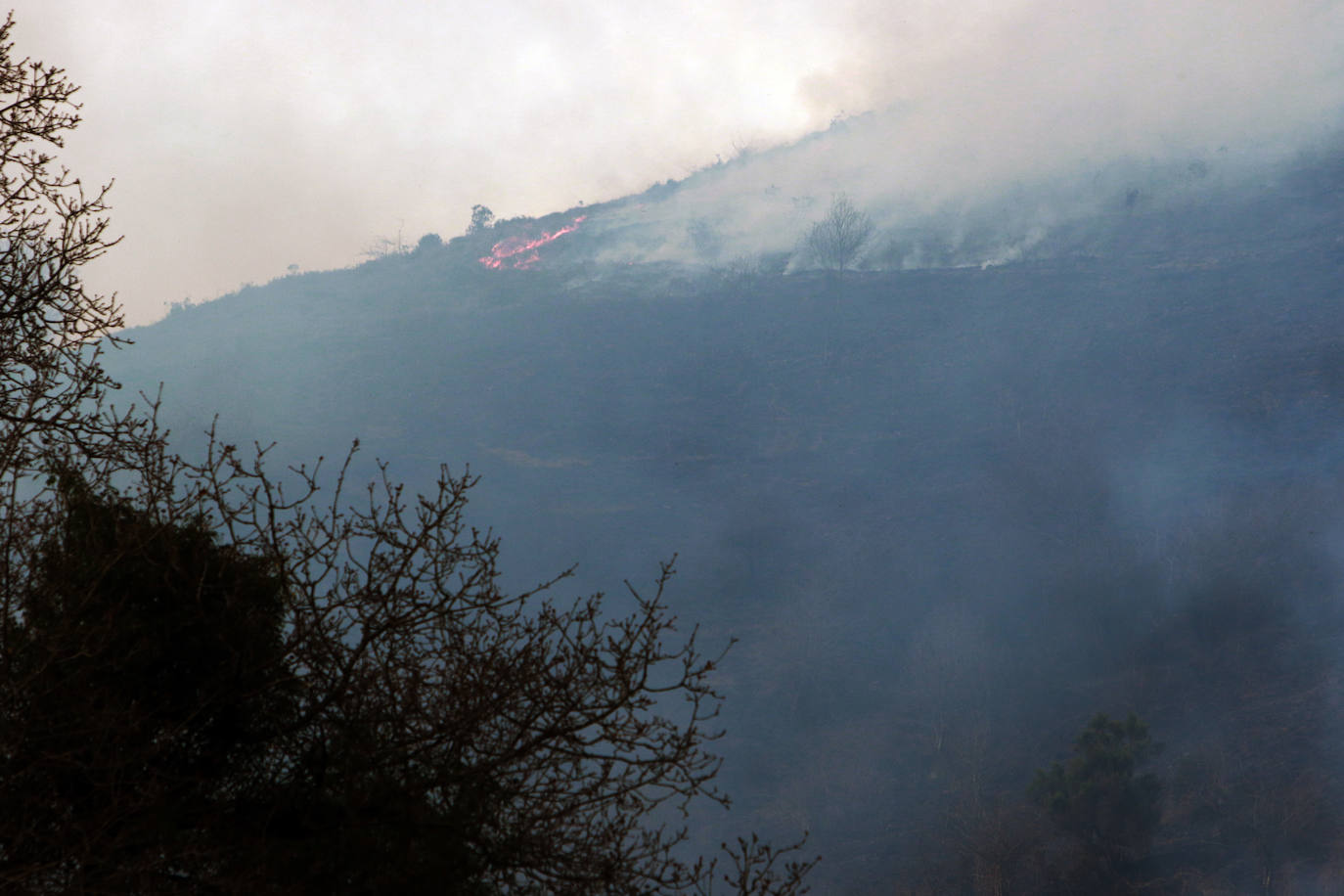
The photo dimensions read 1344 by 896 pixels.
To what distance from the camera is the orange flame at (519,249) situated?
84.1 meters

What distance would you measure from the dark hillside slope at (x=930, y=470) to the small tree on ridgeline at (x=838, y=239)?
3.20 m

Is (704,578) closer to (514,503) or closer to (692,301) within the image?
(514,503)

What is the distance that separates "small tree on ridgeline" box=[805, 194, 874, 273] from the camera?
246 ft

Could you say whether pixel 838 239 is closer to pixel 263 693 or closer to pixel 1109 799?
pixel 1109 799

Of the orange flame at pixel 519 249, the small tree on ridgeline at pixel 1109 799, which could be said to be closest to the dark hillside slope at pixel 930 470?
the small tree on ridgeline at pixel 1109 799

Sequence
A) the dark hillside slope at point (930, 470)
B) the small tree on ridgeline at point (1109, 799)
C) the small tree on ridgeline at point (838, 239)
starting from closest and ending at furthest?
1. the small tree on ridgeline at point (1109, 799)
2. the dark hillside slope at point (930, 470)
3. the small tree on ridgeline at point (838, 239)

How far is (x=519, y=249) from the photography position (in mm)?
86562

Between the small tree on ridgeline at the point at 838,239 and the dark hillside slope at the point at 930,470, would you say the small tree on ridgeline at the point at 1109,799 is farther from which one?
the small tree on ridgeline at the point at 838,239

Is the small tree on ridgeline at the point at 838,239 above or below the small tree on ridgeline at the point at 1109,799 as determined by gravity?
above

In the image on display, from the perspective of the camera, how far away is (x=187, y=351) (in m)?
78.7

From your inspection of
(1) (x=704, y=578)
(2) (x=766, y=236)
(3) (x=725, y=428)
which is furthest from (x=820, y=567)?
(2) (x=766, y=236)

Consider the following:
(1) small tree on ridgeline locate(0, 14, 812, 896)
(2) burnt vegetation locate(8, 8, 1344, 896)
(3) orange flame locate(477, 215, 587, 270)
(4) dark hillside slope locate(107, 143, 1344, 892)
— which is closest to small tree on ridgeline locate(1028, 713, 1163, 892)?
(2) burnt vegetation locate(8, 8, 1344, 896)

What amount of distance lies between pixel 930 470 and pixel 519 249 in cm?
4603

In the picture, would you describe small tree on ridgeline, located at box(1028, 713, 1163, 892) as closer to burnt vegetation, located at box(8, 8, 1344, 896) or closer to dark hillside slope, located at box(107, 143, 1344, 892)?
burnt vegetation, located at box(8, 8, 1344, 896)
